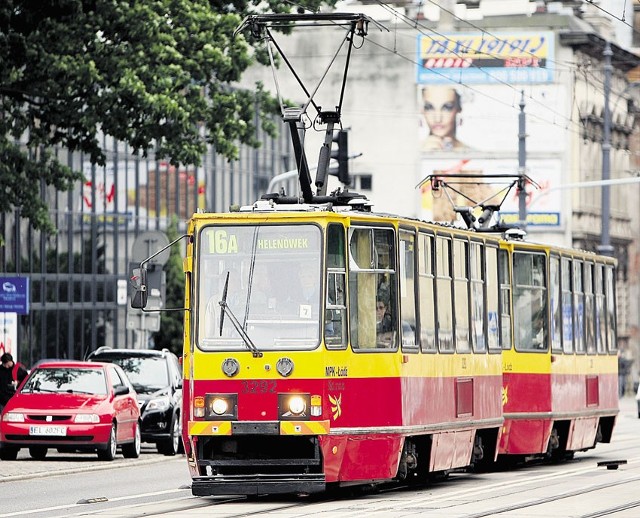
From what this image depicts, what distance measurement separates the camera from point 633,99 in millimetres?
81938

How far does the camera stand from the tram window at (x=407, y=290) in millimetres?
19625

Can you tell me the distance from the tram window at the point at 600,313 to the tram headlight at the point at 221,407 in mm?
11312

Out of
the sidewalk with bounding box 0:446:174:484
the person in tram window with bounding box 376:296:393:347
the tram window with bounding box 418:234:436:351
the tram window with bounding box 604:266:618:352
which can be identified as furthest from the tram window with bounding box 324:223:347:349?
the tram window with bounding box 604:266:618:352

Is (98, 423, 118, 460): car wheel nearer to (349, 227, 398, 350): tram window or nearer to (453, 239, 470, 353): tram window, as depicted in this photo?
(453, 239, 470, 353): tram window

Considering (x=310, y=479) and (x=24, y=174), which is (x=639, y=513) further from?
(x=24, y=174)

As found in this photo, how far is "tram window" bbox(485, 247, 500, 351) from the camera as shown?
23422mm

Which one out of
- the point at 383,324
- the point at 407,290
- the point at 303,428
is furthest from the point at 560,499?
the point at 303,428

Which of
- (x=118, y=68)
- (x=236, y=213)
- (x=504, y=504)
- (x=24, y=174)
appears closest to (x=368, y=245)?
(x=236, y=213)

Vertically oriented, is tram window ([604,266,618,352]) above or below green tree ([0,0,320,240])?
below

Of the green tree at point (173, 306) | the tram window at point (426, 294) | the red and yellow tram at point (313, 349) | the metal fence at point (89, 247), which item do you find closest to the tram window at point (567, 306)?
the red and yellow tram at point (313, 349)

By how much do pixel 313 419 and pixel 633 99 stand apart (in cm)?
6539

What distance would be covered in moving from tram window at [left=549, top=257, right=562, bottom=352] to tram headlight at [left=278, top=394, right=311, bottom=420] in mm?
8421

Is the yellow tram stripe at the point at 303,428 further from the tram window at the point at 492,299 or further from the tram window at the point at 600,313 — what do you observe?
the tram window at the point at 600,313

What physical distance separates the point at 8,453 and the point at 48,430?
1066mm
